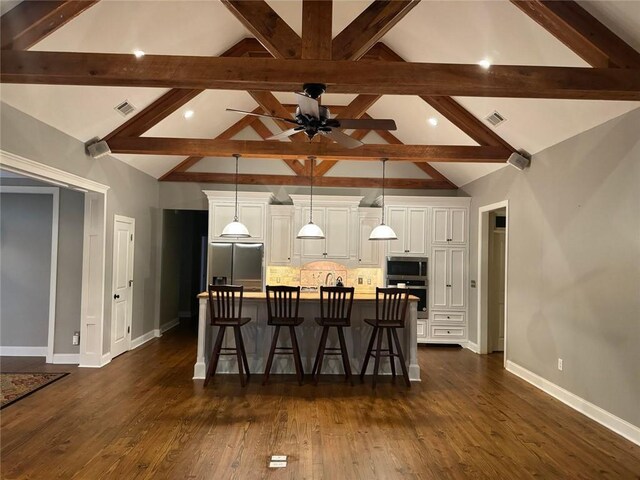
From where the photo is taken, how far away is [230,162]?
296 inches

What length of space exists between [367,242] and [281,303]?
2870 millimetres

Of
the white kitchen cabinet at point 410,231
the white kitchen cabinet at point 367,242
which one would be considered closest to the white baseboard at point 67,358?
the white kitchen cabinet at point 367,242

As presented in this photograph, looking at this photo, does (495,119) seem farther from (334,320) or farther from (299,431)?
(299,431)

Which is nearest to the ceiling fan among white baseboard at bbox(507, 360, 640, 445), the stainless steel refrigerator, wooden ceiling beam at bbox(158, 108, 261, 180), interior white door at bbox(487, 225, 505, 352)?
white baseboard at bbox(507, 360, 640, 445)

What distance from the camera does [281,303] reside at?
464cm

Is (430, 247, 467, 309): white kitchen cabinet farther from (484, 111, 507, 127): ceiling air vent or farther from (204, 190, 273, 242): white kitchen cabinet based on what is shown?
(204, 190, 273, 242): white kitchen cabinet

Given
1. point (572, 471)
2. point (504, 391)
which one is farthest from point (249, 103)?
point (572, 471)

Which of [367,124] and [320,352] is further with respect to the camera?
[320,352]

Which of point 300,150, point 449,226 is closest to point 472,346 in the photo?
point 449,226

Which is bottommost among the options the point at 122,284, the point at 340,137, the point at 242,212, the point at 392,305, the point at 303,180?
the point at 392,305

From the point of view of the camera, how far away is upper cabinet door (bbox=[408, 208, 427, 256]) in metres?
7.04

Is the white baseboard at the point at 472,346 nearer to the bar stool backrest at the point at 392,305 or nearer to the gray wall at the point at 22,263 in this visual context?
the bar stool backrest at the point at 392,305

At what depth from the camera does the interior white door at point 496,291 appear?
664 cm

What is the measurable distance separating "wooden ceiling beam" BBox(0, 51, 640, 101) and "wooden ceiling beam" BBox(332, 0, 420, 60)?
1.26ft
